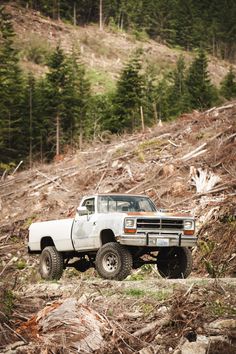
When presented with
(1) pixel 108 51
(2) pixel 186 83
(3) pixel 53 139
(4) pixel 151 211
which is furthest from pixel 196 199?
(1) pixel 108 51

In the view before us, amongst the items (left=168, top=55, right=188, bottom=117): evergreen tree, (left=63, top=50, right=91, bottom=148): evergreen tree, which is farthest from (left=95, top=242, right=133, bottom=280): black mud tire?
(left=168, top=55, right=188, bottom=117): evergreen tree

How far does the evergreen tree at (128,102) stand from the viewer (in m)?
41.0

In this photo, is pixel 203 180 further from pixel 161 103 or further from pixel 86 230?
pixel 161 103

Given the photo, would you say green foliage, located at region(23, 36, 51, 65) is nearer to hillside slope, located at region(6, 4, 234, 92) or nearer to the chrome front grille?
hillside slope, located at region(6, 4, 234, 92)

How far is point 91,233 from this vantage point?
12.2 m

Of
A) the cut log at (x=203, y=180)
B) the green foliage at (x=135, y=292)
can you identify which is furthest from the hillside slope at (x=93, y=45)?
the green foliage at (x=135, y=292)

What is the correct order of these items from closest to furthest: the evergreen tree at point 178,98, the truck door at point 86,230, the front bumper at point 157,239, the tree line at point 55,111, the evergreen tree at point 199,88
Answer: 1. the front bumper at point 157,239
2. the truck door at point 86,230
3. the tree line at point 55,111
4. the evergreen tree at point 178,98
5. the evergreen tree at point 199,88

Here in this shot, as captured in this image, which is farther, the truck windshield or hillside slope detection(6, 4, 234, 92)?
hillside slope detection(6, 4, 234, 92)

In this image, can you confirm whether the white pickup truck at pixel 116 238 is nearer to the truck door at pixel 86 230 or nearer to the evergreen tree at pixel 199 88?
the truck door at pixel 86 230

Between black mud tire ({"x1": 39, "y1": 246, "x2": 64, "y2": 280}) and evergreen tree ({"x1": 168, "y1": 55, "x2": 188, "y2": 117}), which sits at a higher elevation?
evergreen tree ({"x1": 168, "y1": 55, "x2": 188, "y2": 117})

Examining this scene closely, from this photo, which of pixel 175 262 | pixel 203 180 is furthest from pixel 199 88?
pixel 175 262

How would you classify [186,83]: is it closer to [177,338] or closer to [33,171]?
[33,171]

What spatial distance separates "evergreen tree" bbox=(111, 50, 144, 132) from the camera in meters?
41.0

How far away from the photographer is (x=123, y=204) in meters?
12.8
